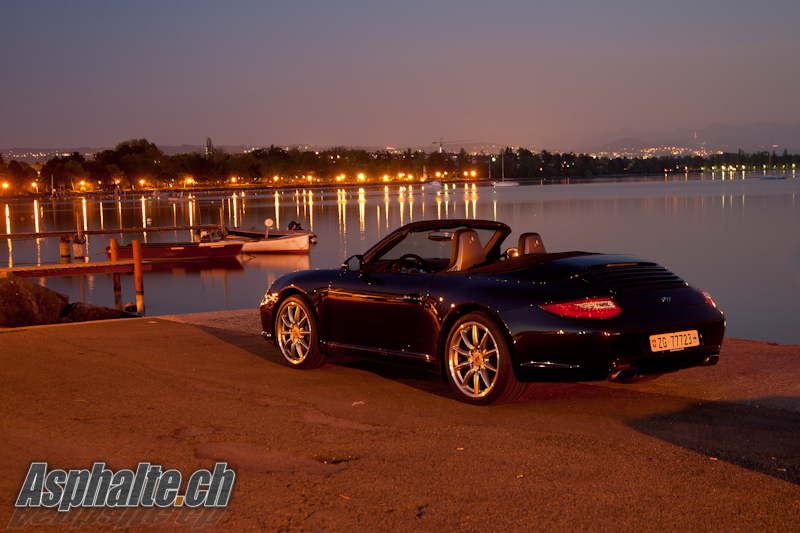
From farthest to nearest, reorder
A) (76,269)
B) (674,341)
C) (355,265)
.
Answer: (76,269), (355,265), (674,341)

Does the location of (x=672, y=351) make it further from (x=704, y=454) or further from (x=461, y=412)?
(x=461, y=412)

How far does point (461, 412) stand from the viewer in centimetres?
633

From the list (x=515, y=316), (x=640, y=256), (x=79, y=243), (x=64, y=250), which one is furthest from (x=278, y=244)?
(x=515, y=316)

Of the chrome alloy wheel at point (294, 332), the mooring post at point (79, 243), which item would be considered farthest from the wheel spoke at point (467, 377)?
the mooring post at point (79, 243)

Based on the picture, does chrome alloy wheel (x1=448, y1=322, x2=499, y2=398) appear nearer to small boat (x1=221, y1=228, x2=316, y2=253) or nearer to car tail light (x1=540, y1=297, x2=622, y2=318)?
car tail light (x1=540, y1=297, x2=622, y2=318)

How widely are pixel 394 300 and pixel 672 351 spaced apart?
7.93 feet

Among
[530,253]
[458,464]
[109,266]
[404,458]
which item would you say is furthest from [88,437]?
[109,266]

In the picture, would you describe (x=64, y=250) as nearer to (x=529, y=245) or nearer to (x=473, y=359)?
(x=529, y=245)

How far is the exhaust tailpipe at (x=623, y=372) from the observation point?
5934mm

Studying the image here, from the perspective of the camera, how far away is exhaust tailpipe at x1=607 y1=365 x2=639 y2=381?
5.93 meters

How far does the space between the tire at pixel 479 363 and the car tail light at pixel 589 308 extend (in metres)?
0.53

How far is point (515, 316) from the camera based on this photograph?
6.18 m

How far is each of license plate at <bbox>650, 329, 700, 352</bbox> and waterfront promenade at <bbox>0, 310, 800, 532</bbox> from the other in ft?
1.67

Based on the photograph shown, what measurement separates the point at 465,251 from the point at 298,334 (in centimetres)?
218
